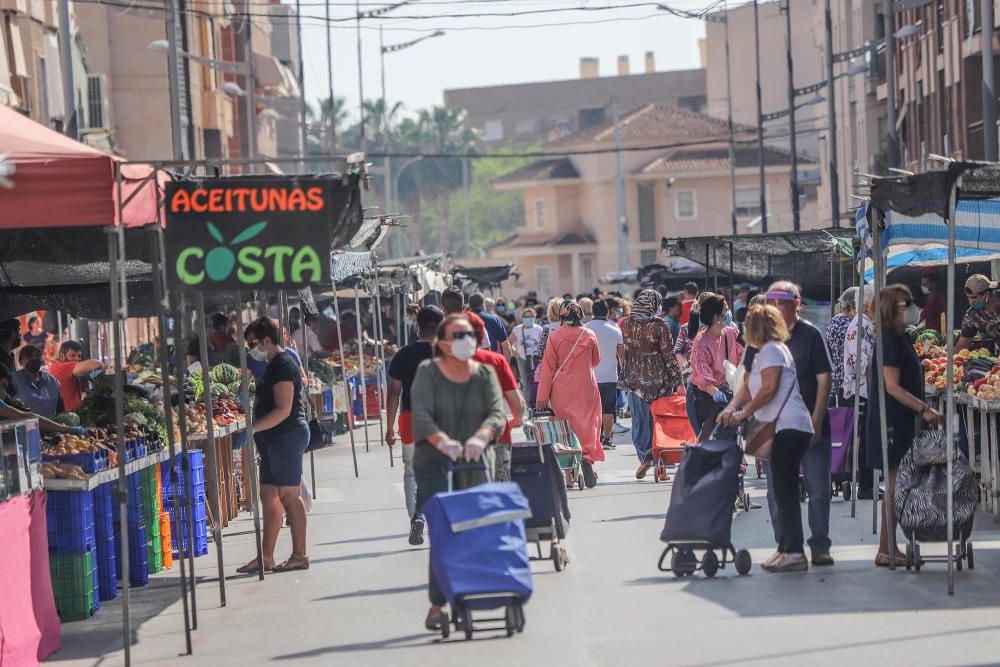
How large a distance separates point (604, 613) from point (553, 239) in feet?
288

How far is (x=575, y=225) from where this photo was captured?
98.5 m

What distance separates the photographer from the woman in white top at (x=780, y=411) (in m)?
11.2

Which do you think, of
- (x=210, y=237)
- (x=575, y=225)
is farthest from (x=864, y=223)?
(x=575, y=225)

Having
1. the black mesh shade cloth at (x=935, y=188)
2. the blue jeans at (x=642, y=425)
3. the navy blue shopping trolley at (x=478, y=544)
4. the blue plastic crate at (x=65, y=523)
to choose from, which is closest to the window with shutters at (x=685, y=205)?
the blue jeans at (x=642, y=425)

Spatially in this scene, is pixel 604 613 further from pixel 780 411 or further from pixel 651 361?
pixel 651 361

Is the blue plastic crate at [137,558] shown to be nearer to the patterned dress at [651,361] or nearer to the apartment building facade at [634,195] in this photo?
the patterned dress at [651,361]

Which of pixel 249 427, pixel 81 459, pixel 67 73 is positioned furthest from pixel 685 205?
pixel 81 459

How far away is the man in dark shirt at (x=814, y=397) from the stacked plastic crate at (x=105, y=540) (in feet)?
14.5

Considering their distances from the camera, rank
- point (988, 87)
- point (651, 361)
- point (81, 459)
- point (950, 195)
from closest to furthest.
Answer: point (950, 195) < point (81, 459) < point (651, 361) < point (988, 87)

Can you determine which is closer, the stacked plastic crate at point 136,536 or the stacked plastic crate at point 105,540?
the stacked plastic crate at point 105,540

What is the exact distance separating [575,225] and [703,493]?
87.7 metres

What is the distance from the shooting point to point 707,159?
301 ft

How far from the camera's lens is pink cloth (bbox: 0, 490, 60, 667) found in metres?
9.05

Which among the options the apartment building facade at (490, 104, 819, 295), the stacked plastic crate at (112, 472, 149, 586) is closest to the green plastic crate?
the stacked plastic crate at (112, 472, 149, 586)
